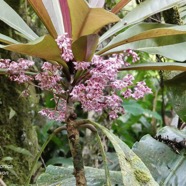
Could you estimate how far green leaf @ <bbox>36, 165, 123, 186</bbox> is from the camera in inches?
32.7

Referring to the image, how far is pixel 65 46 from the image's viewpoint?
0.62 meters

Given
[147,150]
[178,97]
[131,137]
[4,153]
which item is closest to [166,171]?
[147,150]

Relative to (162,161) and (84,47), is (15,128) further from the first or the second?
(84,47)

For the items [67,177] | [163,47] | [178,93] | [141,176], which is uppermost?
[163,47]

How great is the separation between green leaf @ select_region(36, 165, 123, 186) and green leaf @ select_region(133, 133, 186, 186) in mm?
89

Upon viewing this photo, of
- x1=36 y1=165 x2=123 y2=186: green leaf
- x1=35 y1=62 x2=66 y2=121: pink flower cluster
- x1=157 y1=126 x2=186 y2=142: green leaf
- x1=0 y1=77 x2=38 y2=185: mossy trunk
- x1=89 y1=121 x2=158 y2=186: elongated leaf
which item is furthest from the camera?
x1=0 y1=77 x2=38 y2=185: mossy trunk

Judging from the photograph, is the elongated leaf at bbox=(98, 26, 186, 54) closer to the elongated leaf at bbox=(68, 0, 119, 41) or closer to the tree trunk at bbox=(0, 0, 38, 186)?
the elongated leaf at bbox=(68, 0, 119, 41)

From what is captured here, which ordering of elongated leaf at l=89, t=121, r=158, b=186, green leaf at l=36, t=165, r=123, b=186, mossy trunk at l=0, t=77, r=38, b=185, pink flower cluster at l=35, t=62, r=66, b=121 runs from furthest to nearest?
mossy trunk at l=0, t=77, r=38, b=185
green leaf at l=36, t=165, r=123, b=186
pink flower cluster at l=35, t=62, r=66, b=121
elongated leaf at l=89, t=121, r=158, b=186

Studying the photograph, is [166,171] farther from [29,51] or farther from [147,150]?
[29,51]

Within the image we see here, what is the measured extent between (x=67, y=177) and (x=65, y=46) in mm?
403

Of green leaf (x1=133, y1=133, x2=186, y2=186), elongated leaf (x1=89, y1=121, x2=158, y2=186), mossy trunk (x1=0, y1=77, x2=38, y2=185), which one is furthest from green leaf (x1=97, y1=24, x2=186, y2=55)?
mossy trunk (x1=0, y1=77, x2=38, y2=185)

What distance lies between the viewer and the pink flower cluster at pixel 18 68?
0.69 m

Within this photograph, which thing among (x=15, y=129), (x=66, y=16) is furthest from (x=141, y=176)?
(x=15, y=129)

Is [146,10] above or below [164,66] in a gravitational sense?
above
